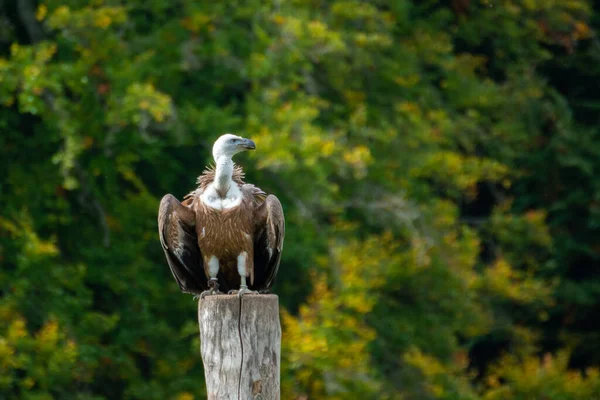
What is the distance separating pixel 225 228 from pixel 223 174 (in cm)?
32

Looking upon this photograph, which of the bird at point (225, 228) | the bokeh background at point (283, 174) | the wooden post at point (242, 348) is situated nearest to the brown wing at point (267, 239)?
the bird at point (225, 228)

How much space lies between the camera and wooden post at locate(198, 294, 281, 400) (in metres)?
6.07

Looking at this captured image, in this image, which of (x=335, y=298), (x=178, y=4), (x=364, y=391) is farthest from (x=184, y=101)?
(x=364, y=391)

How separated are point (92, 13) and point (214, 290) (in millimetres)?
6219

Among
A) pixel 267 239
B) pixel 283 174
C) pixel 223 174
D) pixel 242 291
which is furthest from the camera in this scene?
pixel 283 174

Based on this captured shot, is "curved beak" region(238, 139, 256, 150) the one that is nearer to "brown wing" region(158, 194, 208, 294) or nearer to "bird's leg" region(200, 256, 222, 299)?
"brown wing" region(158, 194, 208, 294)

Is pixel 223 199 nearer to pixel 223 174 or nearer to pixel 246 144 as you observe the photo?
pixel 223 174

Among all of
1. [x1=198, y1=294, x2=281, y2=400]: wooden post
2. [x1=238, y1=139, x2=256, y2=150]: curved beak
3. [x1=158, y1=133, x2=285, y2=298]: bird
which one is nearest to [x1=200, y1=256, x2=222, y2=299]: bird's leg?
[x1=158, y1=133, x2=285, y2=298]: bird

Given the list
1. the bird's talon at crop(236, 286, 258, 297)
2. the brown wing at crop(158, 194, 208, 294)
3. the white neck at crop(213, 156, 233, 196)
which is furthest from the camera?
the brown wing at crop(158, 194, 208, 294)

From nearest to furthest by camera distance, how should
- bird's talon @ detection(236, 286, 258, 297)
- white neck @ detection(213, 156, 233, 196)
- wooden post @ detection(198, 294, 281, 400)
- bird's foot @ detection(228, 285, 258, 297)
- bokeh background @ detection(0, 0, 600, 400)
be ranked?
1. wooden post @ detection(198, 294, 281, 400)
2. bird's talon @ detection(236, 286, 258, 297)
3. bird's foot @ detection(228, 285, 258, 297)
4. white neck @ detection(213, 156, 233, 196)
5. bokeh background @ detection(0, 0, 600, 400)

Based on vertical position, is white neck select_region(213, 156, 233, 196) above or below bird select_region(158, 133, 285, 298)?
above

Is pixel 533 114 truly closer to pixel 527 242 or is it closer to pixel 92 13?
pixel 527 242

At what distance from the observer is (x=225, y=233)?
7391 mm

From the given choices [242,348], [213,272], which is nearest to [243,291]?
[242,348]
